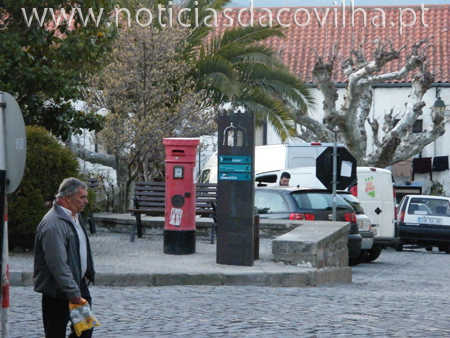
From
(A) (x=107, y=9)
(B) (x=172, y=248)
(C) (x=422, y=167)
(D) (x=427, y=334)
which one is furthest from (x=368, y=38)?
(D) (x=427, y=334)

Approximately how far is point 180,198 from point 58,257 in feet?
26.8

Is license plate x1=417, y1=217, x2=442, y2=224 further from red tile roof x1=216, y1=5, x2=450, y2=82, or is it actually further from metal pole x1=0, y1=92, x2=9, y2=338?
metal pole x1=0, y1=92, x2=9, y2=338

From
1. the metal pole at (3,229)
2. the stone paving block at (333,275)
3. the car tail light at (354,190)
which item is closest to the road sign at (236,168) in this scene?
the stone paving block at (333,275)

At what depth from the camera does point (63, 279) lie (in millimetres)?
5867

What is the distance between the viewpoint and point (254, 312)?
374 inches

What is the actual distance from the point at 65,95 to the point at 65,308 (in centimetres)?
1083

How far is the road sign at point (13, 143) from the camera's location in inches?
283

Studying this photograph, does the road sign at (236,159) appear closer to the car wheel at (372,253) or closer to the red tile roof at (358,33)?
the car wheel at (372,253)

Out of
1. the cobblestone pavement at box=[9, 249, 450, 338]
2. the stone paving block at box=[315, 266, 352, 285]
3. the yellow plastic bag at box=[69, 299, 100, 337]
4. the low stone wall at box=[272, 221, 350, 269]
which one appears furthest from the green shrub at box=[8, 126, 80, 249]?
the yellow plastic bag at box=[69, 299, 100, 337]

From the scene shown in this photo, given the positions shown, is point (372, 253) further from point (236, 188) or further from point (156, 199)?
point (236, 188)

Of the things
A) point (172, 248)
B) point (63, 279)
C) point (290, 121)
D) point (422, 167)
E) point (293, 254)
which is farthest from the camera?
point (422, 167)

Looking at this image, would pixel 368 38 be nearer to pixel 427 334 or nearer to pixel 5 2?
pixel 5 2

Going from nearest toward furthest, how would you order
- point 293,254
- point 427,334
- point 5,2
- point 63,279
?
point 63,279
point 427,334
point 293,254
point 5,2

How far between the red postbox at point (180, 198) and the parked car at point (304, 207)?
3.19 metres
